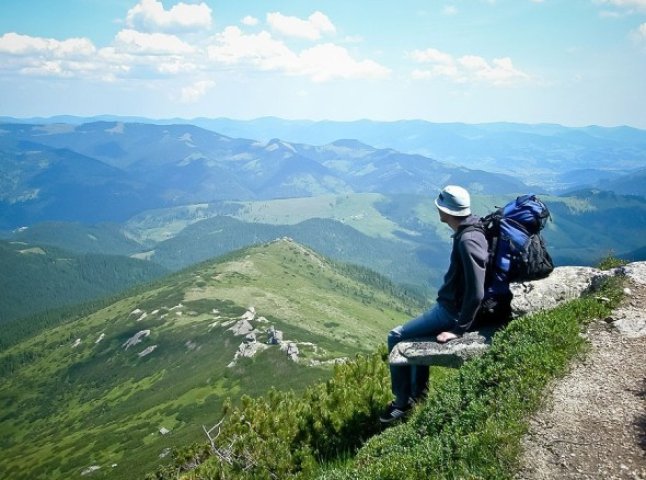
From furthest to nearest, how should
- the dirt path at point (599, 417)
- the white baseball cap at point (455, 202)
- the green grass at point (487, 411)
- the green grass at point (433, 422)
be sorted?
the white baseball cap at point (455, 202) < the green grass at point (433, 422) < the green grass at point (487, 411) < the dirt path at point (599, 417)

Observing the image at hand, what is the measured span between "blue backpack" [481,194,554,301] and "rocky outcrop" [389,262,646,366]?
4.08 ft

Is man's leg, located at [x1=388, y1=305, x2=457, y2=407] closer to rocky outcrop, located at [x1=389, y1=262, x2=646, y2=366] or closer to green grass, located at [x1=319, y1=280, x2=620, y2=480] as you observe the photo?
rocky outcrop, located at [x1=389, y1=262, x2=646, y2=366]

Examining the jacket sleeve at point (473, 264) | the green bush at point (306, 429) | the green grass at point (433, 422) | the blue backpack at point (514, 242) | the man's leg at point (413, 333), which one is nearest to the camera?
the green grass at point (433, 422)

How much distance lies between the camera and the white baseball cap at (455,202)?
1196cm

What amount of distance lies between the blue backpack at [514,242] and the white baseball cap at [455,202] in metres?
0.68

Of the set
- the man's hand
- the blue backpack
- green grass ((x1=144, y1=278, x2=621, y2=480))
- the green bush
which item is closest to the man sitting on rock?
the man's hand

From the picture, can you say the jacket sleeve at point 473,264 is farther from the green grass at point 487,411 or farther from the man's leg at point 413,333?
the green grass at point 487,411

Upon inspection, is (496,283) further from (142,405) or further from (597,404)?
(142,405)

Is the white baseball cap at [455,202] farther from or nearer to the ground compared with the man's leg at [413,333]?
farther from the ground

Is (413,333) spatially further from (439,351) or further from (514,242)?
(514,242)

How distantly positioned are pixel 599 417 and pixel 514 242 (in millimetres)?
4511

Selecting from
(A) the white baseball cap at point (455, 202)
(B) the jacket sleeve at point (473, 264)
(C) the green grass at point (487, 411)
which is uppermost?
(A) the white baseball cap at point (455, 202)

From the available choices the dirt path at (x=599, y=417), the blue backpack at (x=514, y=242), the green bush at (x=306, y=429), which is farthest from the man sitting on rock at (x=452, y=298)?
the dirt path at (x=599, y=417)

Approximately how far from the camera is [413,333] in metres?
13.2
